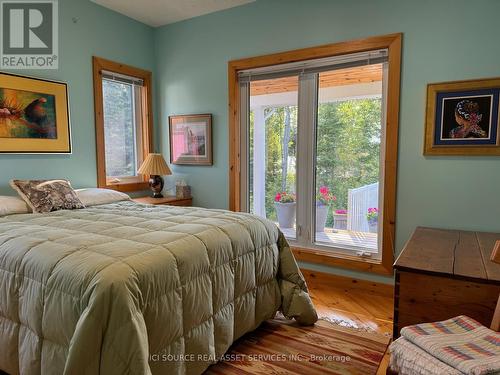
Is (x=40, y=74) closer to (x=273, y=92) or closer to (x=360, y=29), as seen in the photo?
(x=273, y=92)

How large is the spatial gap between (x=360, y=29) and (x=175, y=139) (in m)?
2.29

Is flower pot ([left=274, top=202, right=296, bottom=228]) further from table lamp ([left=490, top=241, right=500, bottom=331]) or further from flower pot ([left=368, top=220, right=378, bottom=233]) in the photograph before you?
table lamp ([left=490, top=241, right=500, bottom=331])

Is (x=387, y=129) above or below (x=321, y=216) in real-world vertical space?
above

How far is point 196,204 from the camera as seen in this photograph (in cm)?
391

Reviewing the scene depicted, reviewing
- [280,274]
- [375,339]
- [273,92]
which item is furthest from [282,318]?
[273,92]

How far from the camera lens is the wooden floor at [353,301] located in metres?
2.40

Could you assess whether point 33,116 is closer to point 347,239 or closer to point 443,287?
point 347,239

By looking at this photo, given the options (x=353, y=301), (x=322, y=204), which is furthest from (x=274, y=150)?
(x=353, y=301)

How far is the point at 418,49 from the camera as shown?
102 inches

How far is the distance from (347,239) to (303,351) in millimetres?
1352

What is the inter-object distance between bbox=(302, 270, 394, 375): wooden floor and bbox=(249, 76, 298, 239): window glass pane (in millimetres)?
571

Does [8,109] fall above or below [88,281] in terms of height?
above

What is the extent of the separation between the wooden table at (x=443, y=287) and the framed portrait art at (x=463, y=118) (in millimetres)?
990

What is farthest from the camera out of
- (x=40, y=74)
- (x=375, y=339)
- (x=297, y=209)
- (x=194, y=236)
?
(x=297, y=209)
